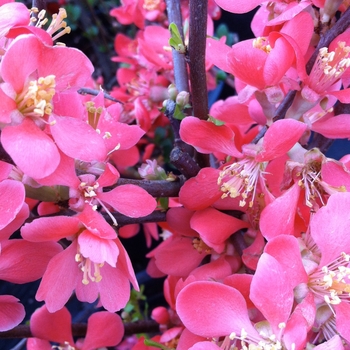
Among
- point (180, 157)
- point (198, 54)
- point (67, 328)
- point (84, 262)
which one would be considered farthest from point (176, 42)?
point (67, 328)

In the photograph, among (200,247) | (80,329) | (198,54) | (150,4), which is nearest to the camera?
(198,54)

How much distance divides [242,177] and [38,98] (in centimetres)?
26

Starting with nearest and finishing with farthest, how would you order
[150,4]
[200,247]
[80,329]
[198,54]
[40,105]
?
1. [40,105]
2. [198,54]
3. [200,247]
4. [80,329]
5. [150,4]

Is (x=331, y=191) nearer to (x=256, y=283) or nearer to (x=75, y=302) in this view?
(x=256, y=283)

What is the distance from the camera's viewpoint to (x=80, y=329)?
0.76 metres

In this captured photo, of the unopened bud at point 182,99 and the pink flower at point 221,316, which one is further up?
the unopened bud at point 182,99

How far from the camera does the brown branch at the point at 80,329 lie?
64cm

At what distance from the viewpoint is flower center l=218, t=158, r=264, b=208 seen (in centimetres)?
55

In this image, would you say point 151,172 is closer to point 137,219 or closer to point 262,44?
point 137,219

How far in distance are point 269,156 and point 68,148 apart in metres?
0.23

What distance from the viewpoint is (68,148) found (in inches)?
16.9

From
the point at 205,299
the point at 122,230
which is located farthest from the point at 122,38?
the point at 205,299

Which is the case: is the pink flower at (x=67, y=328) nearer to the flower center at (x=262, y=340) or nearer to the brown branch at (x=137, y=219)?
the brown branch at (x=137, y=219)

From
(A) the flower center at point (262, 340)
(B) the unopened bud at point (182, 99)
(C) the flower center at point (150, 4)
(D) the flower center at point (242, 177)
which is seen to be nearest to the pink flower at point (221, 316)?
(A) the flower center at point (262, 340)
